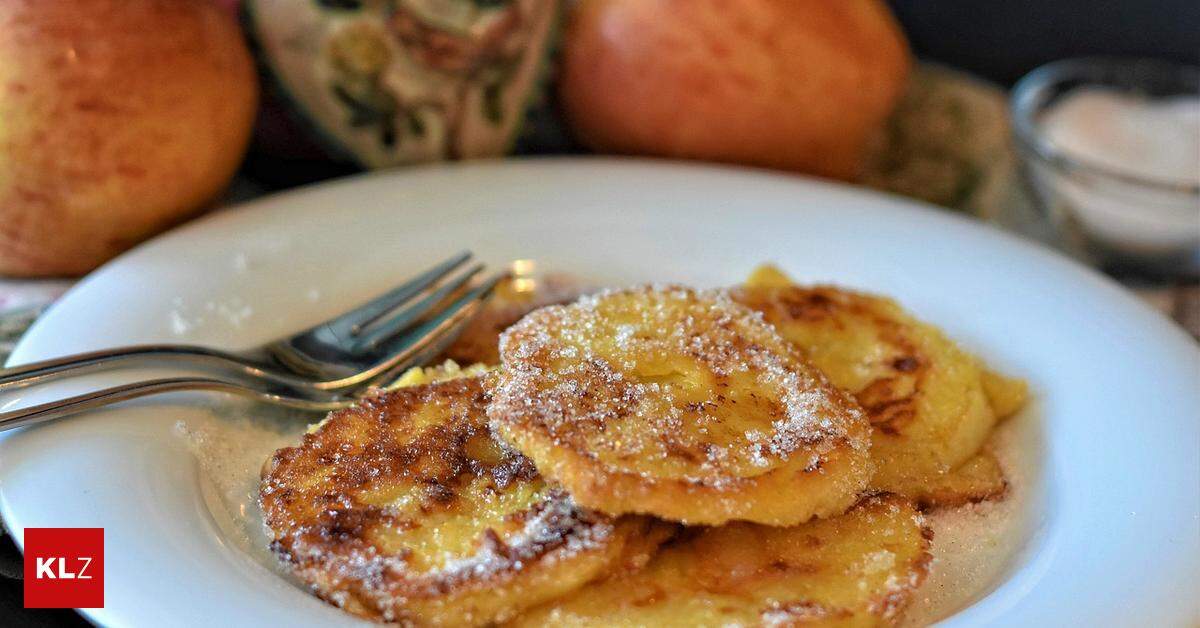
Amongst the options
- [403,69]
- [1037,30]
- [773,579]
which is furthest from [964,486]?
[1037,30]

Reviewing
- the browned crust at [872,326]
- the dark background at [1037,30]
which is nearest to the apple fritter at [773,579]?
the browned crust at [872,326]

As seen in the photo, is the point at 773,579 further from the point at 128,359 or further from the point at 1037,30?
the point at 1037,30

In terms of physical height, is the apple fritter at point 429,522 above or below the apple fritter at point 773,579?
above

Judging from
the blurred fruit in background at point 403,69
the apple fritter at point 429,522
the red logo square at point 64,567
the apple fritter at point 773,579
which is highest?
the blurred fruit in background at point 403,69

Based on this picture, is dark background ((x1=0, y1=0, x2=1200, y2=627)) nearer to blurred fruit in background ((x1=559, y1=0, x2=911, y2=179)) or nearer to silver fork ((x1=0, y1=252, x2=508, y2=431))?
blurred fruit in background ((x1=559, y1=0, x2=911, y2=179))

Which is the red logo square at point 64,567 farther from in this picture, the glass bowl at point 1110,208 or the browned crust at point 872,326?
the glass bowl at point 1110,208
